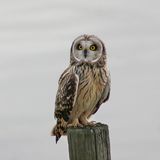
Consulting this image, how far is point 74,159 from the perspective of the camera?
4.11 metres

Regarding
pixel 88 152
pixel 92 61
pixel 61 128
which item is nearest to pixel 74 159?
pixel 88 152

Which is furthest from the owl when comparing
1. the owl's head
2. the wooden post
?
the wooden post

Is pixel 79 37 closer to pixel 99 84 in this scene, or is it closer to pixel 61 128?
pixel 99 84

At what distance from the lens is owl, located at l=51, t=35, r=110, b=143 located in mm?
7105

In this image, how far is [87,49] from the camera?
705 centimetres

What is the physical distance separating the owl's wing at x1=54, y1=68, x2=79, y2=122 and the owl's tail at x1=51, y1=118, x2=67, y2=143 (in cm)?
9

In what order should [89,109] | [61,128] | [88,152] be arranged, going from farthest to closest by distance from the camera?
[89,109] → [61,128] → [88,152]

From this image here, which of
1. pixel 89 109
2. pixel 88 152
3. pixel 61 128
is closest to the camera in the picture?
pixel 88 152

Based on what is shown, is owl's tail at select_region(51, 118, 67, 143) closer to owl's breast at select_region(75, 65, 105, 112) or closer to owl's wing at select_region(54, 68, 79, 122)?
owl's wing at select_region(54, 68, 79, 122)

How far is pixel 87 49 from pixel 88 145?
3170 millimetres

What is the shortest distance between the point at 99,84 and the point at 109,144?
332 cm

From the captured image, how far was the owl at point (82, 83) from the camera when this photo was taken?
711 centimetres

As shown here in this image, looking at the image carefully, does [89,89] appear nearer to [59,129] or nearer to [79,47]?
[79,47]

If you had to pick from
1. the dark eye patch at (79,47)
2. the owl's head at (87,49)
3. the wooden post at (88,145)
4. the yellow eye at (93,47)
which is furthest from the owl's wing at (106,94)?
the wooden post at (88,145)
